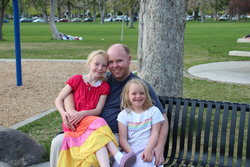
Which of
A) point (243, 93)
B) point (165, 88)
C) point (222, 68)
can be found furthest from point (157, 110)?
point (222, 68)

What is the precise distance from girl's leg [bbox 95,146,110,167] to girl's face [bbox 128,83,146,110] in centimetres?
48

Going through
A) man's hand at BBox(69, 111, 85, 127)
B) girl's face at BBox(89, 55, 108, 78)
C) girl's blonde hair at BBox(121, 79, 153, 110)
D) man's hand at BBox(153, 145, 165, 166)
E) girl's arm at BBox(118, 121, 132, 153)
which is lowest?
man's hand at BBox(153, 145, 165, 166)

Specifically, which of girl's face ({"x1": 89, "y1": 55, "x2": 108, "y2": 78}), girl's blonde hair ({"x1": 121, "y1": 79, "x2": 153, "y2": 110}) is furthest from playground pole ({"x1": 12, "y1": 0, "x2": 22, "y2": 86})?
girl's blonde hair ({"x1": 121, "y1": 79, "x2": 153, "y2": 110})

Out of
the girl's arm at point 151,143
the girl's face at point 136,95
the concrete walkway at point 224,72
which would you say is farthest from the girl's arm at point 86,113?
the concrete walkway at point 224,72

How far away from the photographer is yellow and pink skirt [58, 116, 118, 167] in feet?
10.6

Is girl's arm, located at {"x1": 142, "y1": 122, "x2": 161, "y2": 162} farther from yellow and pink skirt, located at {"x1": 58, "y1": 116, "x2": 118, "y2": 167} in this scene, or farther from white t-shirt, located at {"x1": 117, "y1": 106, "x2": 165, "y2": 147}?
yellow and pink skirt, located at {"x1": 58, "y1": 116, "x2": 118, "y2": 167}

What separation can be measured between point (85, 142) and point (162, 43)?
7.69 feet

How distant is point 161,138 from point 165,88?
6.82 feet

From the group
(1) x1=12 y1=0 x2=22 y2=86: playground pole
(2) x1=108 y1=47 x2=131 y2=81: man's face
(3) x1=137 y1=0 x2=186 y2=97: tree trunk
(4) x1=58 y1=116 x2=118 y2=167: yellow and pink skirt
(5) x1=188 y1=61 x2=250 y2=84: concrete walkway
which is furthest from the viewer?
(5) x1=188 y1=61 x2=250 y2=84: concrete walkway

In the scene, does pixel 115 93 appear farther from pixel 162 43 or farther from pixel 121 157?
pixel 162 43

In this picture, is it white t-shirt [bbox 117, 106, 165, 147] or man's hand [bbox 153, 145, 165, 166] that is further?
white t-shirt [bbox 117, 106, 165, 147]

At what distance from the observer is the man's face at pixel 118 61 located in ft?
11.8

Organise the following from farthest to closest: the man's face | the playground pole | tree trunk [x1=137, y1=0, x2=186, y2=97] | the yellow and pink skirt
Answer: the playground pole → tree trunk [x1=137, y1=0, x2=186, y2=97] → the man's face → the yellow and pink skirt

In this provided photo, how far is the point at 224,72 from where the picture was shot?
1105 cm
